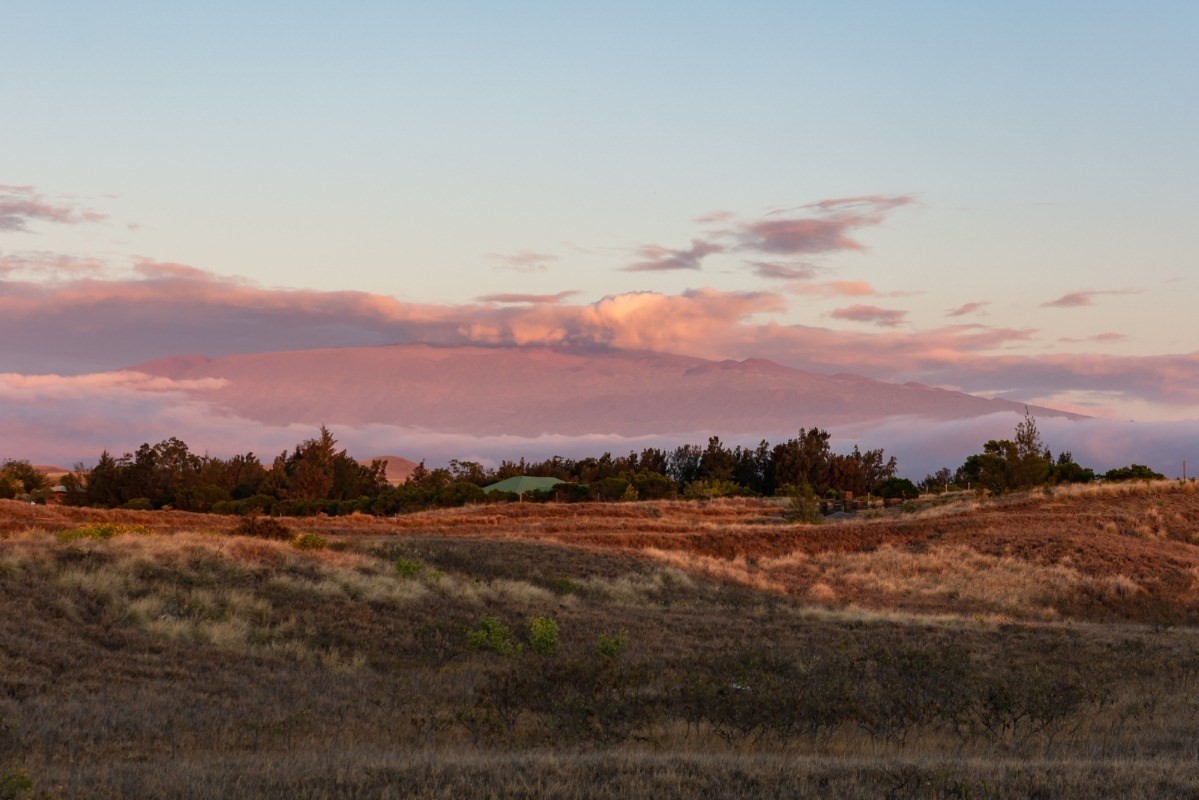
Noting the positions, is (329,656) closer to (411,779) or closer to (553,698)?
(553,698)

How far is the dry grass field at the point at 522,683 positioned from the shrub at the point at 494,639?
50 millimetres

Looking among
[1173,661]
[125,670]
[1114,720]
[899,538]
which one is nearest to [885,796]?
[1114,720]

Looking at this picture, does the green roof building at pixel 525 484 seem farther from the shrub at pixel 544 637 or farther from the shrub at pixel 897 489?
the shrub at pixel 544 637

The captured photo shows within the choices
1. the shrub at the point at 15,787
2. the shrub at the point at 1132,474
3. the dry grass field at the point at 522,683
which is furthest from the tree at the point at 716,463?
the shrub at the point at 15,787

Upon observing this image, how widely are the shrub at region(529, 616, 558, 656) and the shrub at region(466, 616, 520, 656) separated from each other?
406 millimetres

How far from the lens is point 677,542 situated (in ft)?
161

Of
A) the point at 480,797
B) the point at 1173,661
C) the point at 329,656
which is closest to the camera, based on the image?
the point at 480,797

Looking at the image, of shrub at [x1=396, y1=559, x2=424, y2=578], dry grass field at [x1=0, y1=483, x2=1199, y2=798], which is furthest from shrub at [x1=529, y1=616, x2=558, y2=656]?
shrub at [x1=396, y1=559, x2=424, y2=578]

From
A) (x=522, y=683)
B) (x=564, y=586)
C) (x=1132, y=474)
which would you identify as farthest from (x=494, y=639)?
(x=1132, y=474)

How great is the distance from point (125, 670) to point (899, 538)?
139 feet

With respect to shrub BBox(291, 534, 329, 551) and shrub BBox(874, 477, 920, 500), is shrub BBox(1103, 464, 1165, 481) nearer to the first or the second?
shrub BBox(874, 477, 920, 500)

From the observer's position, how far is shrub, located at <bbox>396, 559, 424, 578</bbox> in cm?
2832

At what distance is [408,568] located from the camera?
28656mm

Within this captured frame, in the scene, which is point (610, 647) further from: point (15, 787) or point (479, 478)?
point (479, 478)
